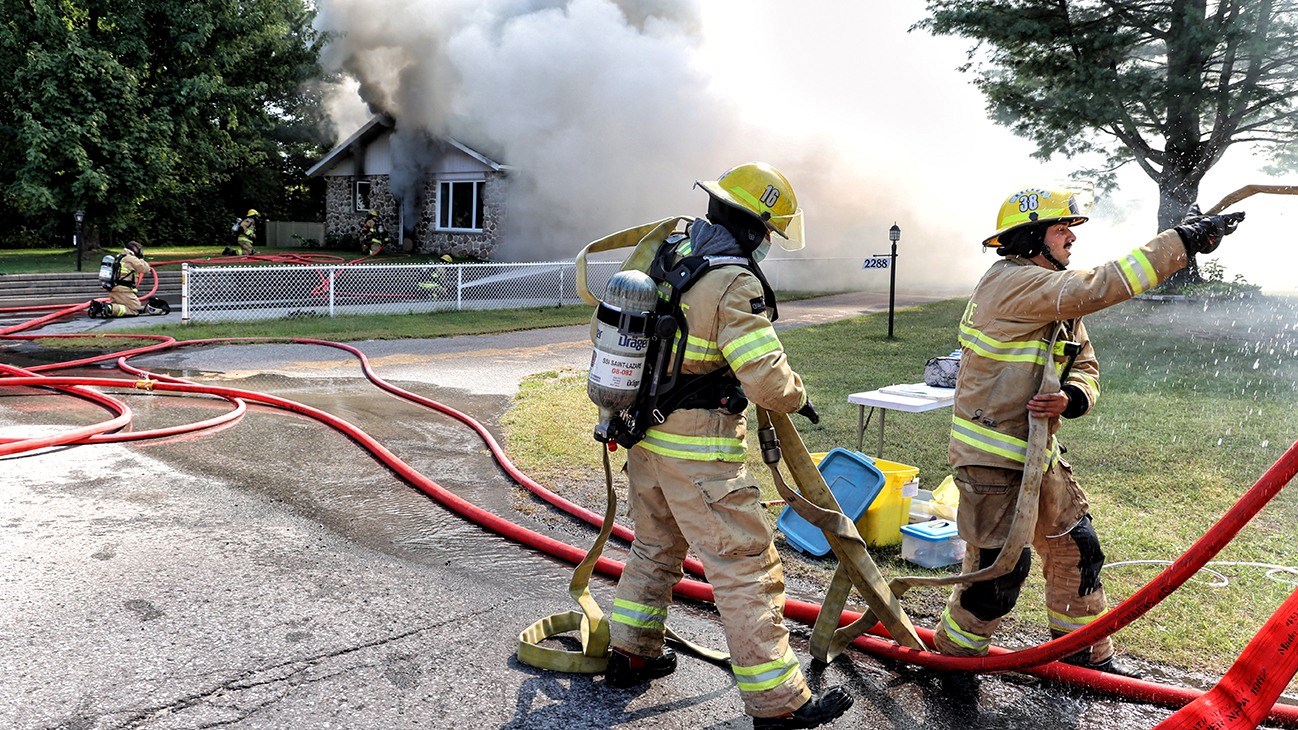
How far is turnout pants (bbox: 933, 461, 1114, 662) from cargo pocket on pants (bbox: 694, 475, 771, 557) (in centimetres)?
92

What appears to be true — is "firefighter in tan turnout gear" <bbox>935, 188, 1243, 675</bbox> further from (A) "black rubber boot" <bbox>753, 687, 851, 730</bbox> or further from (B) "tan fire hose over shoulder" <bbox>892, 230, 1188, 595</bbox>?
(A) "black rubber boot" <bbox>753, 687, 851, 730</bbox>

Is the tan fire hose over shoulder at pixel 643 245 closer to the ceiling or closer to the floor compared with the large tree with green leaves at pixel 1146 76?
closer to the floor

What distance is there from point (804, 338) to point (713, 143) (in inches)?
355

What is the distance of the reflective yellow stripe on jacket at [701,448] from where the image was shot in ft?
10.5

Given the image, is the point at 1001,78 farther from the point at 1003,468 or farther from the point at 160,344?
the point at 1003,468

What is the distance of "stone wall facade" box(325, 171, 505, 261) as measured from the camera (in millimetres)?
22250

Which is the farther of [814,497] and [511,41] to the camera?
[511,41]

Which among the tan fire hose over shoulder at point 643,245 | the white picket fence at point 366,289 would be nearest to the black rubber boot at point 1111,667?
Result: the tan fire hose over shoulder at point 643,245

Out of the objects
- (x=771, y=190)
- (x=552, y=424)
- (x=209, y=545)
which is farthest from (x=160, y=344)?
(x=771, y=190)

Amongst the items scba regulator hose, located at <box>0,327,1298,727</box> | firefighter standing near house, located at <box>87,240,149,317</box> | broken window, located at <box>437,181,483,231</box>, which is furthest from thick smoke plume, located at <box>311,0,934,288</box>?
scba regulator hose, located at <box>0,327,1298,727</box>

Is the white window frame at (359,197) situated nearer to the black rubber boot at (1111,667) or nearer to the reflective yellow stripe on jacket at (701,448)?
the reflective yellow stripe on jacket at (701,448)

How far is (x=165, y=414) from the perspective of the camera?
7672 millimetres

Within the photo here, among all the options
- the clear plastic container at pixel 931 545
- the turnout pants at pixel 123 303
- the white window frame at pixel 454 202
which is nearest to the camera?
the clear plastic container at pixel 931 545

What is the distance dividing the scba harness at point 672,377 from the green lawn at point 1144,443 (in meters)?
1.70
